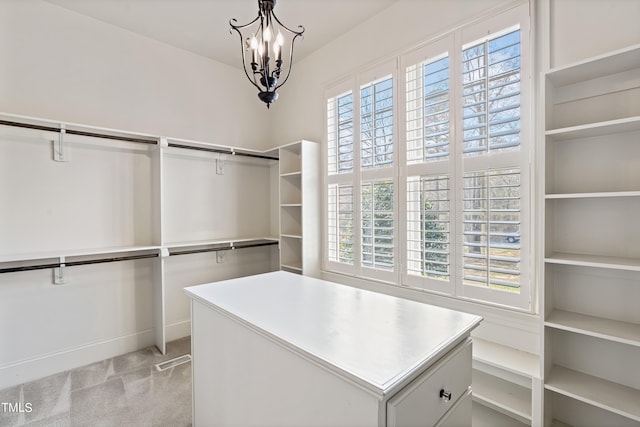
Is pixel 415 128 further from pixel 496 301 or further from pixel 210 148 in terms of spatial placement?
pixel 210 148

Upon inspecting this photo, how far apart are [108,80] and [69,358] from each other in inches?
96.8

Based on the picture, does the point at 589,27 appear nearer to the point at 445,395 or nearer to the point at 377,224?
the point at 377,224

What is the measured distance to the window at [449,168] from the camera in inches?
71.5

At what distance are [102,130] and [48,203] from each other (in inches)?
28.8

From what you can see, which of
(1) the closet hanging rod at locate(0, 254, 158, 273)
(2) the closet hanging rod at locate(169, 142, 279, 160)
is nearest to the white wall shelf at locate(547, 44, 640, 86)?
(2) the closet hanging rod at locate(169, 142, 279, 160)

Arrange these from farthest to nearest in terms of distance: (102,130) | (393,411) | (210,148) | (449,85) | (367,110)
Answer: (210,148)
(367,110)
(102,130)
(449,85)
(393,411)

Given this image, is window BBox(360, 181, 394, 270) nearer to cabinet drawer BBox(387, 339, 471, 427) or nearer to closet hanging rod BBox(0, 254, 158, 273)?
cabinet drawer BBox(387, 339, 471, 427)

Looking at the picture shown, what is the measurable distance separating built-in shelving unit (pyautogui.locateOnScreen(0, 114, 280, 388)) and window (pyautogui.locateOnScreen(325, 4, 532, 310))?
1.06 metres

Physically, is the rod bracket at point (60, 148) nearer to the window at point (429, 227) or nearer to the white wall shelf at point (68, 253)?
the white wall shelf at point (68, 253)

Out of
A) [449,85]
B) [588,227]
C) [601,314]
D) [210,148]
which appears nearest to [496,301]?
[601,314]

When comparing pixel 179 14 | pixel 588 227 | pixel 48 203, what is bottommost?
pixel 588 227

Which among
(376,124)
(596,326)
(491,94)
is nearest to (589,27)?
(491,94)

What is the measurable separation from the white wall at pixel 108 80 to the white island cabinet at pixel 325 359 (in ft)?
7.00

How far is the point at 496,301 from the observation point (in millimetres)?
1896
